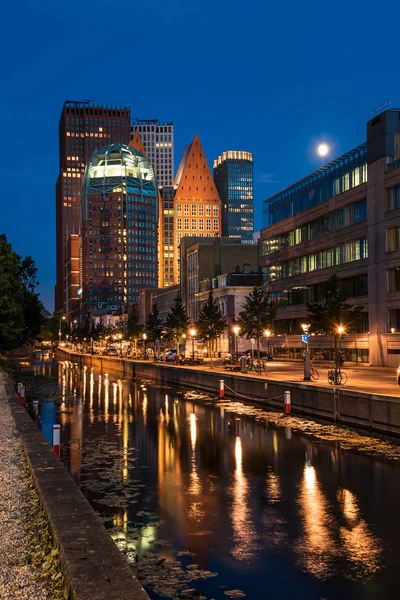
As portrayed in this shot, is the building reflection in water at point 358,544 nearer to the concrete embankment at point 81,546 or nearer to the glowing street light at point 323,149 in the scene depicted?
the concrete embankment at point 81,546

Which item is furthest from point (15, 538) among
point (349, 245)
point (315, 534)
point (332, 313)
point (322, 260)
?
point (322, 260)

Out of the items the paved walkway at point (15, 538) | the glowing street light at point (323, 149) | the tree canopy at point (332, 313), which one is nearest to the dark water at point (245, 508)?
Answer: the paved walkway at point (15, 538)

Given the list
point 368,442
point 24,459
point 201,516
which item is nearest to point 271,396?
point 368,442

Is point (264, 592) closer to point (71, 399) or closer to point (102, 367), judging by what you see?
point (71, 399)

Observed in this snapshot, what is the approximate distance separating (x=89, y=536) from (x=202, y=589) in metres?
1.76

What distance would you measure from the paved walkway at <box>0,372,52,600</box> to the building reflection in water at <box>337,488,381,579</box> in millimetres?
4688

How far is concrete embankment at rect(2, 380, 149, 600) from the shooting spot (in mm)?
7473

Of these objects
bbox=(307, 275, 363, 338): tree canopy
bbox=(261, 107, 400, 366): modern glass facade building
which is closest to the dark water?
bbox=(307, 275, 363, 338): tree canopy

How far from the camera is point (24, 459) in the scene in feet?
60.1

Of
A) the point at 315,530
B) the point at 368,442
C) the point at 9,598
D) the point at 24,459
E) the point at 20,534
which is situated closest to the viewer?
the point at 9,598

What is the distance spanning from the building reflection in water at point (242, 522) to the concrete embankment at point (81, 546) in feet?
8.47

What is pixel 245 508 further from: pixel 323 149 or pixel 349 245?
pixel 349 245

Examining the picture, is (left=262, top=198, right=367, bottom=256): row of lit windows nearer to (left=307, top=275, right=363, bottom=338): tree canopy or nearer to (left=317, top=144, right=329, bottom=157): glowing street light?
(left=307, top=275, right=363, bottom=338): tree canopy

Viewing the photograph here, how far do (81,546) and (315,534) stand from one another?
5077 mm
